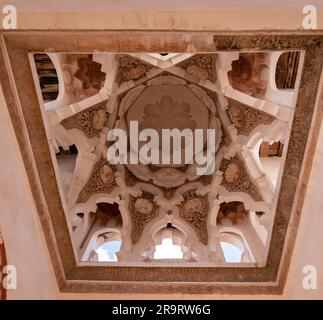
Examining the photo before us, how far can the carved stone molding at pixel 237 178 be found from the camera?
4.41m

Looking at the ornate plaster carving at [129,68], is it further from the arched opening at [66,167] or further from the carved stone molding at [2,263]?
the carved stone molding at [2,263]

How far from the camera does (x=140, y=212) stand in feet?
16.2

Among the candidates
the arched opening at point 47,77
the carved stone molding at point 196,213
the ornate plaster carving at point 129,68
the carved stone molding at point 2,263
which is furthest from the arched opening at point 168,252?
the arched opening at point 47,77

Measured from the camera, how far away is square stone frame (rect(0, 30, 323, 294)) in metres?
2.22

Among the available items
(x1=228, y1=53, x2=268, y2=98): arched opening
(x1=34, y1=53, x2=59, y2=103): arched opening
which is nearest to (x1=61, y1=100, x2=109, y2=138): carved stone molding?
(x1=34, y1=53, x2=59, y2=103): arched opening

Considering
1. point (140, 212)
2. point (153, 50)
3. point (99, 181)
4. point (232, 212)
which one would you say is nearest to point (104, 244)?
point (140, 212)

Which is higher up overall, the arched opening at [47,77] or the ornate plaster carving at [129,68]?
the arched opening at [47,77]

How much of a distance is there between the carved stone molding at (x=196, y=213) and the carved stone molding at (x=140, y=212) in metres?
0.40

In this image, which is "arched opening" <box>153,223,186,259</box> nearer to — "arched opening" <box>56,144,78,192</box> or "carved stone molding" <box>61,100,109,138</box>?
"arched opening" <box>56,144,78,192</box>

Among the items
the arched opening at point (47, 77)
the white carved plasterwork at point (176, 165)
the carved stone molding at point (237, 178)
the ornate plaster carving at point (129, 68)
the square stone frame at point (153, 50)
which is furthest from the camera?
the arched opening at point (47, 77)

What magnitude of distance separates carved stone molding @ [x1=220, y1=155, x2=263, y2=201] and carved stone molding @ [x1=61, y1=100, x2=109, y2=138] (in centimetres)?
181

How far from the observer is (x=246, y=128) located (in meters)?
4.85

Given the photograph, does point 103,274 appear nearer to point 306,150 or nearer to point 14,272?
point 14,272
